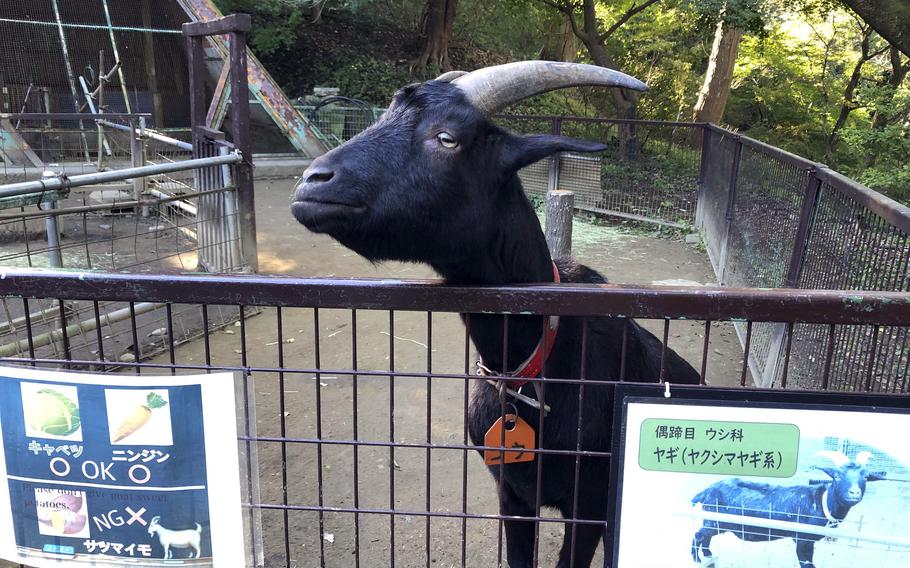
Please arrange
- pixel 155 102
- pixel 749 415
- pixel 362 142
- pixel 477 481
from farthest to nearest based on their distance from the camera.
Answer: pixel 155 102 → pixel 477 481 → pixel 362 142 → pixel 749 415

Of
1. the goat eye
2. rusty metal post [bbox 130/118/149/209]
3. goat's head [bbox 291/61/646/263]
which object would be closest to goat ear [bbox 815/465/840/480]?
goat's head [bbox 291/61/646/263]

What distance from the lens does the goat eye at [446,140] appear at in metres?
2.17

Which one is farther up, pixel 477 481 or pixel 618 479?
pixel 618 479

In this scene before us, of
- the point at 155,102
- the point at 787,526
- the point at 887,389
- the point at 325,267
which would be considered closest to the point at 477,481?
the point at 887,389

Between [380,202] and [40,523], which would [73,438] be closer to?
A: [40,523]

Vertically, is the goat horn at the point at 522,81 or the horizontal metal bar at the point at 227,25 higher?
the horizontal metal bar at the point at 227,25

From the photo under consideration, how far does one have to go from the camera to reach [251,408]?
1.98 m

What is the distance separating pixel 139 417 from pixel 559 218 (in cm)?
459

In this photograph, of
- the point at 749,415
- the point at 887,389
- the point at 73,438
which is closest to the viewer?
the point at 749,415

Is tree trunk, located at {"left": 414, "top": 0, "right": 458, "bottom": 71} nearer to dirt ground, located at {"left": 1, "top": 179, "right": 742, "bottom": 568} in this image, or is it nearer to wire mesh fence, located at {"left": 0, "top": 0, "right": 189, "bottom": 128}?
wire mesh fence, located at {"left": 0, "top": 0, "right": 189, "bottom": 128}

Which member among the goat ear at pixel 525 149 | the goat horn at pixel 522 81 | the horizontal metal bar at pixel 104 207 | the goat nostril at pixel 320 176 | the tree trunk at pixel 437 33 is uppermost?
the tree trunk at pixel 437 33

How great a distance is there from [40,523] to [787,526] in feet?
7.01

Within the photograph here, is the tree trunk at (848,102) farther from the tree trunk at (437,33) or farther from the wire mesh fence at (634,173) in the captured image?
the tree trunk at (437,33)

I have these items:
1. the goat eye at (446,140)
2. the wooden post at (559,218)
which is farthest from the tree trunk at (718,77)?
the goat eye at (446,140)
